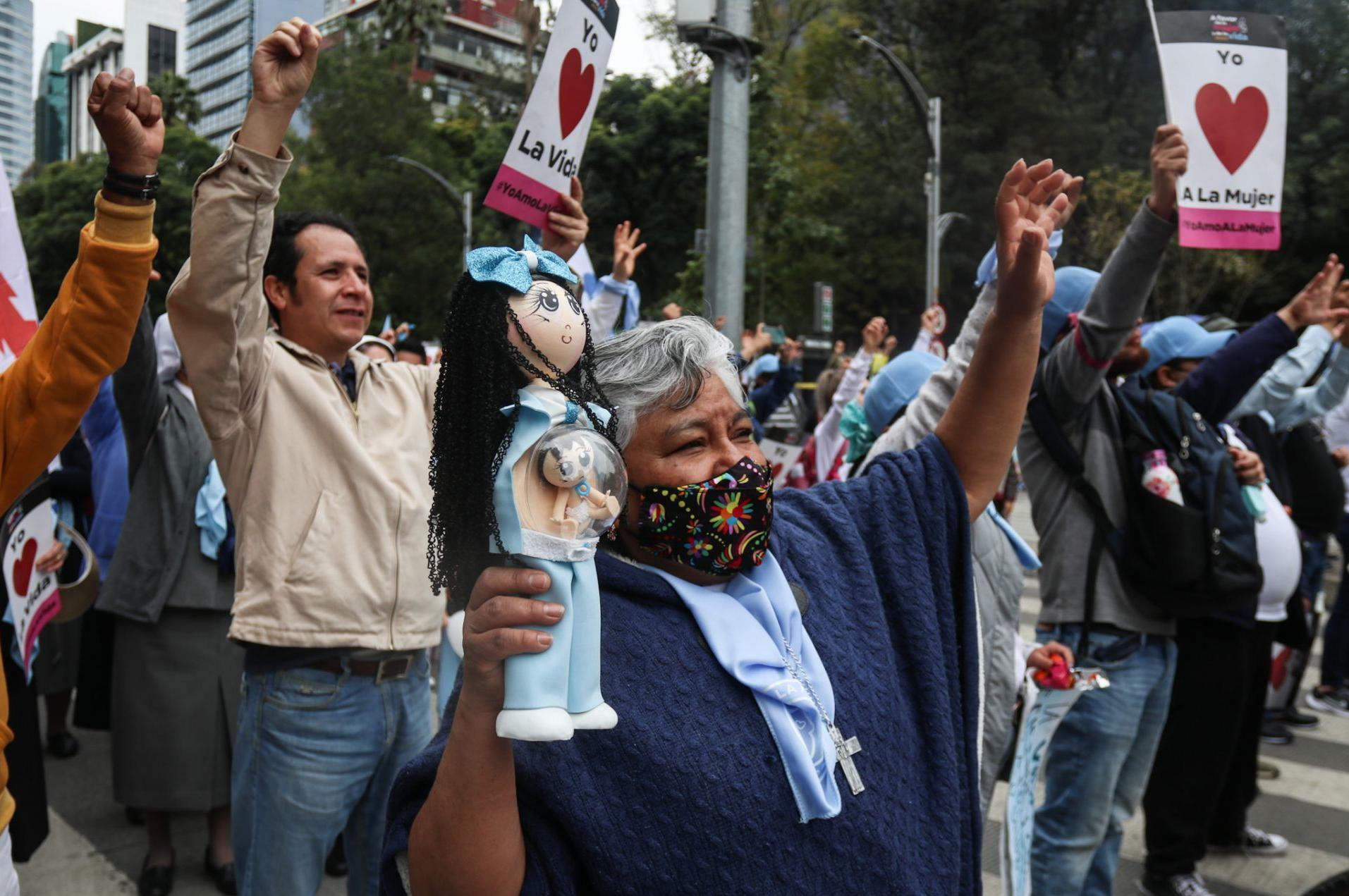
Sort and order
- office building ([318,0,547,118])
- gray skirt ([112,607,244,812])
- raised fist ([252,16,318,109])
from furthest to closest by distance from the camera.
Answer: office building ([318,0,547,118]), gray skirt ([112,607,244,812]), raised fist ([252,16,318,109])

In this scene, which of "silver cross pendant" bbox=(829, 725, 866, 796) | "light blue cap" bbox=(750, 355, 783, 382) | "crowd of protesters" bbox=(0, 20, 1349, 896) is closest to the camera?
"crowd of protesters" bbox=(0, 20, 1349, 896)

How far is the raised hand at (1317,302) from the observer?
356 cm

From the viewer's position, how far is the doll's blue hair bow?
1175mm

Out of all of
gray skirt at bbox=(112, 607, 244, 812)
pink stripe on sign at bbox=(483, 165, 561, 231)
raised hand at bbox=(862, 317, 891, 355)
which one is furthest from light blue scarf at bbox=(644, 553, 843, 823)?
raised hand at bbox=(862, 317, 891, 355)

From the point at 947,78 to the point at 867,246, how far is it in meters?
4.94

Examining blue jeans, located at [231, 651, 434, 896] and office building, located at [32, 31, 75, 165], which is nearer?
blue jeans, located at [231, 651, 434, 896]

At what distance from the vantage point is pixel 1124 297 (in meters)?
3.03

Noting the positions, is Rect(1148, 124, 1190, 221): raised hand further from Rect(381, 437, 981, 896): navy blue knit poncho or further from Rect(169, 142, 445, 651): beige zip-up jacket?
Rect(169, 142, 445, 651): beige zip-up jacket

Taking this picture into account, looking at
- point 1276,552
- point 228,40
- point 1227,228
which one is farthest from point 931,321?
point 228,40

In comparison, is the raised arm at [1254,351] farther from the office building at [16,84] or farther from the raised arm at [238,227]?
the office building at [16,84]

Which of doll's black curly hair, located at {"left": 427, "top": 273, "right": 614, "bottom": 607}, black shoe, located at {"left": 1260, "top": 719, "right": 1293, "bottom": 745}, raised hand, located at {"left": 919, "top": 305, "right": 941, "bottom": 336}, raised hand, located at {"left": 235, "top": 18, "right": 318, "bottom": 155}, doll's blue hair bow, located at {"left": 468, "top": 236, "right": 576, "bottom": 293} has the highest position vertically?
raised hand, located at {"left": 235, "top": 18, "right": 318, "bottom": 155}

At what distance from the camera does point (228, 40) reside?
2934 millimetres

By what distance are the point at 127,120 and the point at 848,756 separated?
152cm

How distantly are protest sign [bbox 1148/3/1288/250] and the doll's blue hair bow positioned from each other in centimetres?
286
